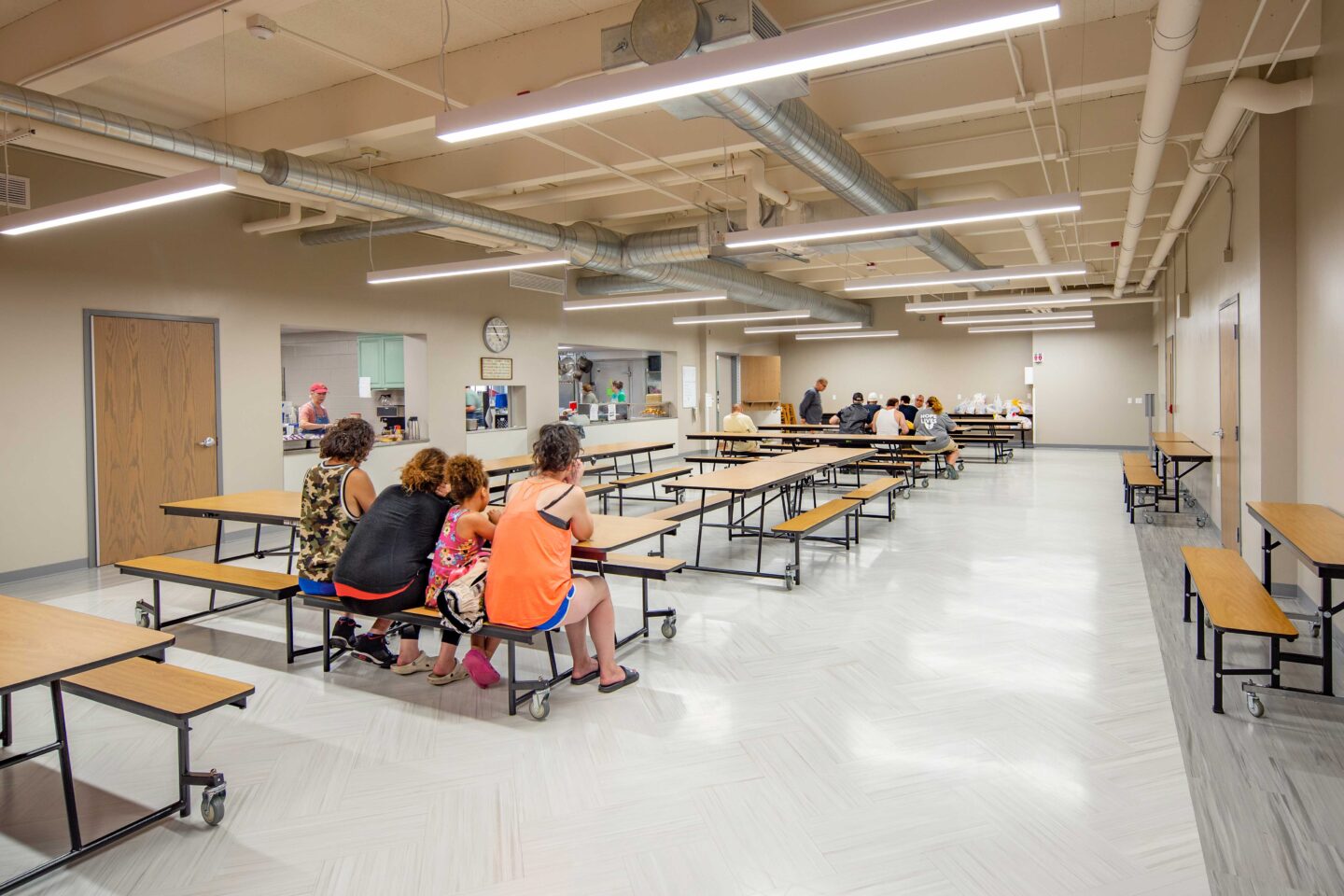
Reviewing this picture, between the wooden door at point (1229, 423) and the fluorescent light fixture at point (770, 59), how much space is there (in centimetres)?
449

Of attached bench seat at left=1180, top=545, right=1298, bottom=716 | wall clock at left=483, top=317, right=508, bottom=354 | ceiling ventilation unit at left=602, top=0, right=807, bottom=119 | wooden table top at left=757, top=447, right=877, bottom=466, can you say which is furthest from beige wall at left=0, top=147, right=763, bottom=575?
attached bench seat at left=1180, top=545, right=1298, bottom=716

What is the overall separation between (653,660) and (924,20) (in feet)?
9.89

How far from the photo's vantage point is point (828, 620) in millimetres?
4547

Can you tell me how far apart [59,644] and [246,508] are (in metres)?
2.79

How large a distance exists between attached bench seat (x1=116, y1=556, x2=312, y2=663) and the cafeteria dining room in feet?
0.13

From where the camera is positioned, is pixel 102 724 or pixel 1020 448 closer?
pixel 102 724

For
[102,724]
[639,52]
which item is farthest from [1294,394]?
[102,724]

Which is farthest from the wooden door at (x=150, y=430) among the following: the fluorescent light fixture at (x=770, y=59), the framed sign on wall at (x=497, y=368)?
the fluorescent light fixture at (x=770, y=59)

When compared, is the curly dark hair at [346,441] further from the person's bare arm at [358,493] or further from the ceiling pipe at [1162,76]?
the ceiling pipe at [1162,76]

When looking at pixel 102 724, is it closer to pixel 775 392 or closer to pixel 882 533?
pixel 882 533

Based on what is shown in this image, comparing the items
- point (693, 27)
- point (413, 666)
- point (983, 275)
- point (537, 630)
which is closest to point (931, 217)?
point (693, 27)

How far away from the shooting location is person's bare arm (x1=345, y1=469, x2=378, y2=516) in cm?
383

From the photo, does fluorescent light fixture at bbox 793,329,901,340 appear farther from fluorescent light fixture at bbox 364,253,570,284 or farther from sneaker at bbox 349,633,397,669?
sneaker at bbox 349,633,397,669

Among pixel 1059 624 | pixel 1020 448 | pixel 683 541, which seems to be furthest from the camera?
pixel 1020 448
